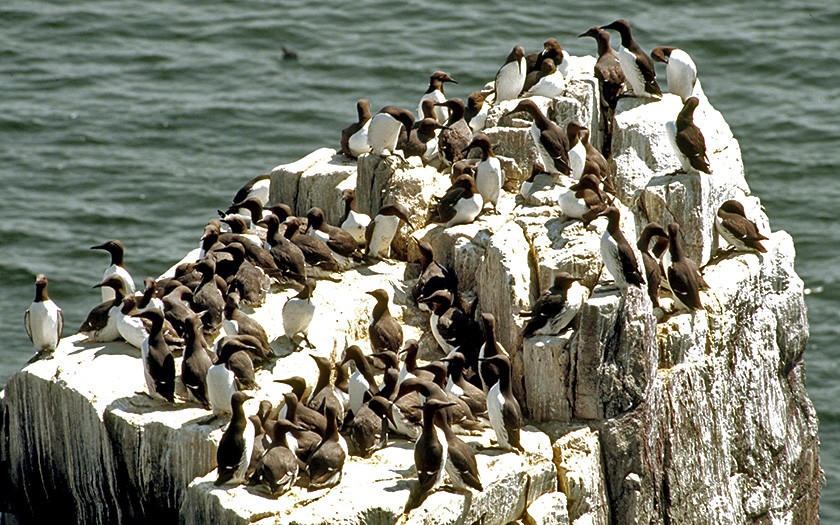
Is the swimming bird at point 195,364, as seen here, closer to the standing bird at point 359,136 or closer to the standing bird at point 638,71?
the standing bird at point 359,136

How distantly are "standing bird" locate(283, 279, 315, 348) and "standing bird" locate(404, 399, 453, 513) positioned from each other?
244 cm

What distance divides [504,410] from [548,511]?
1.04m

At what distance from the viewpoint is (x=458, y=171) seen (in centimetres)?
1630

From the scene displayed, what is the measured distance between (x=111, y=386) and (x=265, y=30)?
796 inches

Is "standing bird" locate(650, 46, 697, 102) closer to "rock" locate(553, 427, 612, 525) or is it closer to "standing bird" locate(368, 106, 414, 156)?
"standing bird" locate(368, 106, 414, 156)

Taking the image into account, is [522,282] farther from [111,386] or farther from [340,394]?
[111,386]

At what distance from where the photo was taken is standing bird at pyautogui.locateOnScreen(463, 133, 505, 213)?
15922 millimetres

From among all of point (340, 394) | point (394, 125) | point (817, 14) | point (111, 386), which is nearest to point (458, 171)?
point (394, 125)

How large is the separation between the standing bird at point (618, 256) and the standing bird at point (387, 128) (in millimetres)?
3534

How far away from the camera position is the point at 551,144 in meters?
15.7

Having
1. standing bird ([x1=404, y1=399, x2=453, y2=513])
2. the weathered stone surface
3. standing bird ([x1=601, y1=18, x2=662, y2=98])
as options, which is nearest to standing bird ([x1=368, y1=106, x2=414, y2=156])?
standing bird ([x1=601, y1=18, x2=662, y2=98])

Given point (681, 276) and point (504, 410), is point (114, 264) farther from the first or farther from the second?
point (681, 276)

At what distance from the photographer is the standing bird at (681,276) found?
14.5 metres

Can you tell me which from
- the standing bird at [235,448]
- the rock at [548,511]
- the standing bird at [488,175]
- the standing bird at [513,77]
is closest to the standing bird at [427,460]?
the rock at [548,511]
